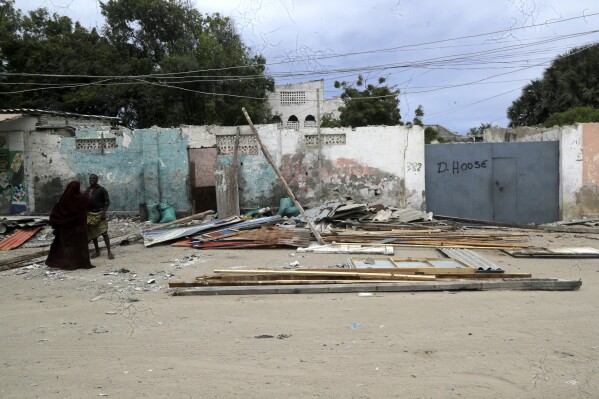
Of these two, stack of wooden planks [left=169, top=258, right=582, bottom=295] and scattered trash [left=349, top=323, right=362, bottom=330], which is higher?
stack of wooden planks [left=169, top=258, right=582, bottom=295]

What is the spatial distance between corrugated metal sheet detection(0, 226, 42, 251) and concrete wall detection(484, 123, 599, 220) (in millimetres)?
13804

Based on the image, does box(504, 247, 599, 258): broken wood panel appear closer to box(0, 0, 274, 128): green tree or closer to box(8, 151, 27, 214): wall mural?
box(8, 151, 27, 214): wall mural

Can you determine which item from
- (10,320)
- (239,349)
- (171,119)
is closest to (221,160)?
(10,320)

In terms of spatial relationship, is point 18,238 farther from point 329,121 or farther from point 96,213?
point 329,121

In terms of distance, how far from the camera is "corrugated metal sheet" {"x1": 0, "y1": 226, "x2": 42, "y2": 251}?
1071 centimetres

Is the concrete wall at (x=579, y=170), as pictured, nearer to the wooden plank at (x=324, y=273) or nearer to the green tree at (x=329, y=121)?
the wooden plank at (x=324, y=273)

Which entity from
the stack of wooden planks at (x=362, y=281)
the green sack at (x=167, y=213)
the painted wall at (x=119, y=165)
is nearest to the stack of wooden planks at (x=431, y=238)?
the stack of wooden planks at (x=362, y=281)

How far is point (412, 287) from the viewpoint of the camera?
235 inches

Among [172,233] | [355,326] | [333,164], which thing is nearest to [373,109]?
[333,164]

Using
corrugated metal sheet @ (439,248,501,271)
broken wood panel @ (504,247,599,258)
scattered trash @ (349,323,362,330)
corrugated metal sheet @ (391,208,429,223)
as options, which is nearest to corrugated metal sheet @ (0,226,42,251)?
corrugated metal sheet @ (391,208,429,223)

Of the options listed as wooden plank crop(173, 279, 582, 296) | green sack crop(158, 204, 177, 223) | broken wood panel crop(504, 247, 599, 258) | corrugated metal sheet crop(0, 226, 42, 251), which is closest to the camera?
wooden plank crop(173, 279, 582, 296)

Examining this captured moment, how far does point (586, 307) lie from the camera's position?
16.8ft

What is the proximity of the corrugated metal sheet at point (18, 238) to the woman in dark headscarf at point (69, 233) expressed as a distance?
339 cm

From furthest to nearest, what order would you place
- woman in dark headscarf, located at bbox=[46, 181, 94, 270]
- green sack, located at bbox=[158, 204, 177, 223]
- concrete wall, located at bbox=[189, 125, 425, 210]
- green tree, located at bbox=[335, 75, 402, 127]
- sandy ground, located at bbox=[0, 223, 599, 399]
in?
green tree, located at bbox=[335, 75, 402, 127], concrete wall, located at bbox=[189, 125, 425, 210], green sack, located at bbox=[158, 204, 177, 223], woman in dark headscarf, located at bbox=[46, 181, 94, 270], sandy ground, located at bbox=[0, 223, 599, 399]
